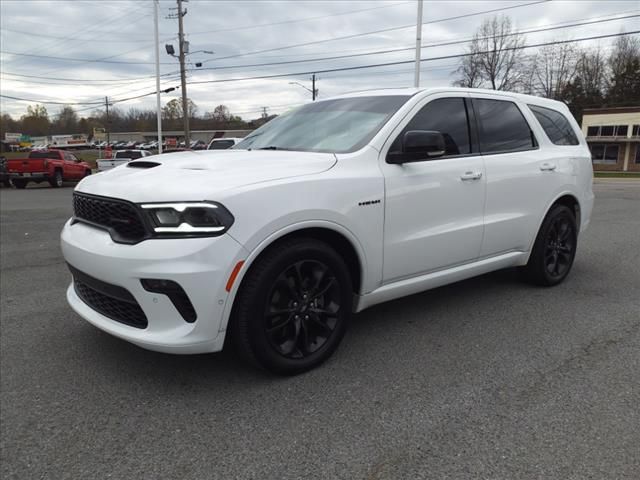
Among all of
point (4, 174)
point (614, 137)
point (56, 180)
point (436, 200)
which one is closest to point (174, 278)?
point (436, 200)

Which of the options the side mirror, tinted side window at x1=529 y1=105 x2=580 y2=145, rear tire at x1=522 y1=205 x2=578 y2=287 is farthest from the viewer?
tinted side window at x1=529 y1=105 x2=580 y2=145

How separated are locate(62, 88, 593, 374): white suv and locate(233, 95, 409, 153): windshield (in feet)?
0.06

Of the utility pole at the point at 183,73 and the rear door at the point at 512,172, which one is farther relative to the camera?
the utility pole at the point at 183,73

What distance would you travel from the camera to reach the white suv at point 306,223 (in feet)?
8.78

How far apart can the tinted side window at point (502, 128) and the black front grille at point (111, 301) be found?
9.71ft

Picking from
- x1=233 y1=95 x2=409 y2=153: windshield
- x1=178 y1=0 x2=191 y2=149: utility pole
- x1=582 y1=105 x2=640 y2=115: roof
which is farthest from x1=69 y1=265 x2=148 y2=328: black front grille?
x1=582 y1=105 x2=640 y2=115: roof

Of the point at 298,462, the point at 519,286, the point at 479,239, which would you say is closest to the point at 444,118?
the point at 479,239

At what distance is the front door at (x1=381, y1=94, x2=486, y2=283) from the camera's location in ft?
11.4

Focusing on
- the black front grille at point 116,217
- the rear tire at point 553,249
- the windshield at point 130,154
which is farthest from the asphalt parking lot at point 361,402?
the windshield at point 130,154

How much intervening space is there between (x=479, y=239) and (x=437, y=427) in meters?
1.91

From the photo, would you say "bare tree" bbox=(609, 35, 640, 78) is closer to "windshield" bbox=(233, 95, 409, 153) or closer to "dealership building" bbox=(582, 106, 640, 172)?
"dealership building" bbox=(582, 106, 640, 172)

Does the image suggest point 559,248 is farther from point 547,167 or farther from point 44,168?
point 44,168

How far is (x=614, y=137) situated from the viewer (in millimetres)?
48406

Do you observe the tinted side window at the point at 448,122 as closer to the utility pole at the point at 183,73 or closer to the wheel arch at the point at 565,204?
the wheel arch at the point at 565,204
